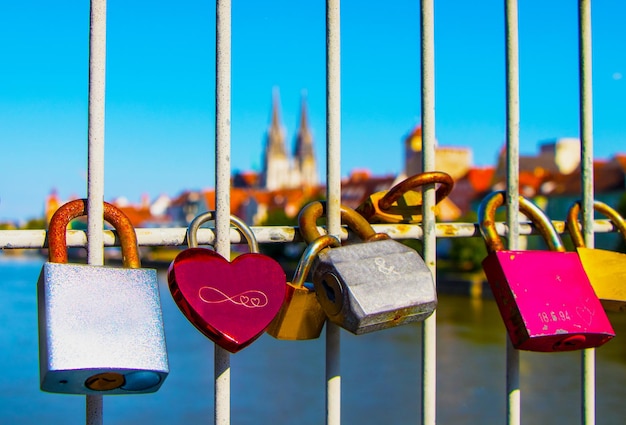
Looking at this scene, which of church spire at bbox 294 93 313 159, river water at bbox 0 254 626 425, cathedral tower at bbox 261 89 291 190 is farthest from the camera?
church spire at bbox 294 93 313 159

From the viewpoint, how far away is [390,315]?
0.50 metres

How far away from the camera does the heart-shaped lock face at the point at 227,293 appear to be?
1.59 feet

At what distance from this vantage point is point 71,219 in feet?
1.66

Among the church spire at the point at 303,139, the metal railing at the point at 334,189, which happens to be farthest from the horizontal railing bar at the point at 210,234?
the church spire at the point at 303,139

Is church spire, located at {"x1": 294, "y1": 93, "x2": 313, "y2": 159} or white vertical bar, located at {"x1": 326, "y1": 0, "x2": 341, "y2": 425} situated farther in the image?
church spire, located at {"x1": 294, "y1": 93, "x2": 313, "y2": 159}

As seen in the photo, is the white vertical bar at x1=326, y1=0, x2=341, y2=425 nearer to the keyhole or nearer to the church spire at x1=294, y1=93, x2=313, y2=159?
the keyhole

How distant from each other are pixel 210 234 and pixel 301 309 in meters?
0.09

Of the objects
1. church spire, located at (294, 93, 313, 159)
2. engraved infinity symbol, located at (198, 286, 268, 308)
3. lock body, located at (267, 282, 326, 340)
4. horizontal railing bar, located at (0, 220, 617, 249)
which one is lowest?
lock body, located at (267, 282, 326, 340)

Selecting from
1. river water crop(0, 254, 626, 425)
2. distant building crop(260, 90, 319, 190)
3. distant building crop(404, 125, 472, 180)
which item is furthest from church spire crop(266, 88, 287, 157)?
river water crop(0, 254, 626, 425)

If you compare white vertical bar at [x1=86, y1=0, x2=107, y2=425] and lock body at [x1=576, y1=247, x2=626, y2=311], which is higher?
white vertical bar at [x1=86, y1=0, x2=107, y2=425]

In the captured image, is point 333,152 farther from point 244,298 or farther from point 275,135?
point 275,135

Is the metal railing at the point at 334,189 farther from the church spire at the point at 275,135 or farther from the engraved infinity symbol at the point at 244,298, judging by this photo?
the church spire at the point at 275,135

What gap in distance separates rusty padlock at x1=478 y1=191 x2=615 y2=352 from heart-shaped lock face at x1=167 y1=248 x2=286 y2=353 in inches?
7.6

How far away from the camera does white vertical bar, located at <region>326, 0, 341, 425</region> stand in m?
0.59
